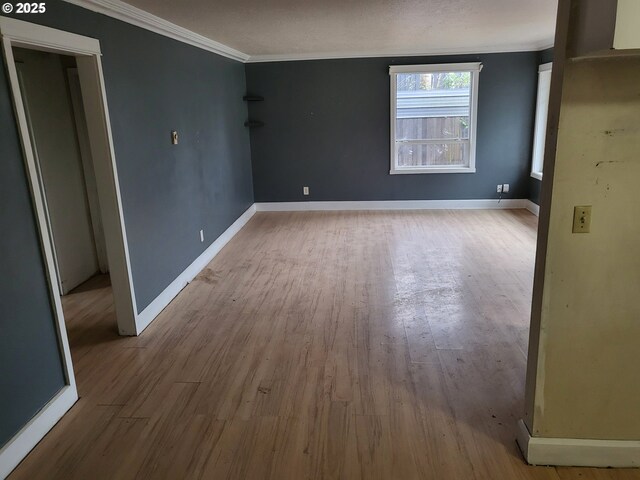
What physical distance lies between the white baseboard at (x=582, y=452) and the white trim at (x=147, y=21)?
133 inches

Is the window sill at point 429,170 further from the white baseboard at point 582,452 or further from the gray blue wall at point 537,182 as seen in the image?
the white baseboard at point 582,452

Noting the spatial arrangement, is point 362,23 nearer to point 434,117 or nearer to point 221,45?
point 221,45

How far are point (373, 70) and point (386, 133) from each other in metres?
0.92

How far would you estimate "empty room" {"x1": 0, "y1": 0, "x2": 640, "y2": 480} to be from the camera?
1.94 metres

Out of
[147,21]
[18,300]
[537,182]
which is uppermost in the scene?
[147,21]

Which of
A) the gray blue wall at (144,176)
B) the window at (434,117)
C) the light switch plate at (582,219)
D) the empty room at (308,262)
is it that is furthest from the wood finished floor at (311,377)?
the window at (434,117)


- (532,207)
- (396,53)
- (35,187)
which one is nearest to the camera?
(35,187)

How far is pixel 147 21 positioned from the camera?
358cm

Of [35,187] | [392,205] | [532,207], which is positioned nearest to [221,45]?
[392,205]

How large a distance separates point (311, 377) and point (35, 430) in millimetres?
1460

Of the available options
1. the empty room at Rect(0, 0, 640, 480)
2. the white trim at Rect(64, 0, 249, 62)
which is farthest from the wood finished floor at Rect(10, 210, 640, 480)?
the white trim at Rect(64, 0, 249, 62)

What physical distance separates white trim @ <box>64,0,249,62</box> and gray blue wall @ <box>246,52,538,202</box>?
5.57 feet

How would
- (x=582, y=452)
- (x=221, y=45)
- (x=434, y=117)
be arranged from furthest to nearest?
1. (x=434, y=117)
2. (x=221, y=45)
3. (x=582, y=452)

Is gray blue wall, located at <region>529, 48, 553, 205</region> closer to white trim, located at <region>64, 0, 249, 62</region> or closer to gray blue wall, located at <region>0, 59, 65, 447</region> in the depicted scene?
white trim, located at <region>64, 0, 249, 62</region>
